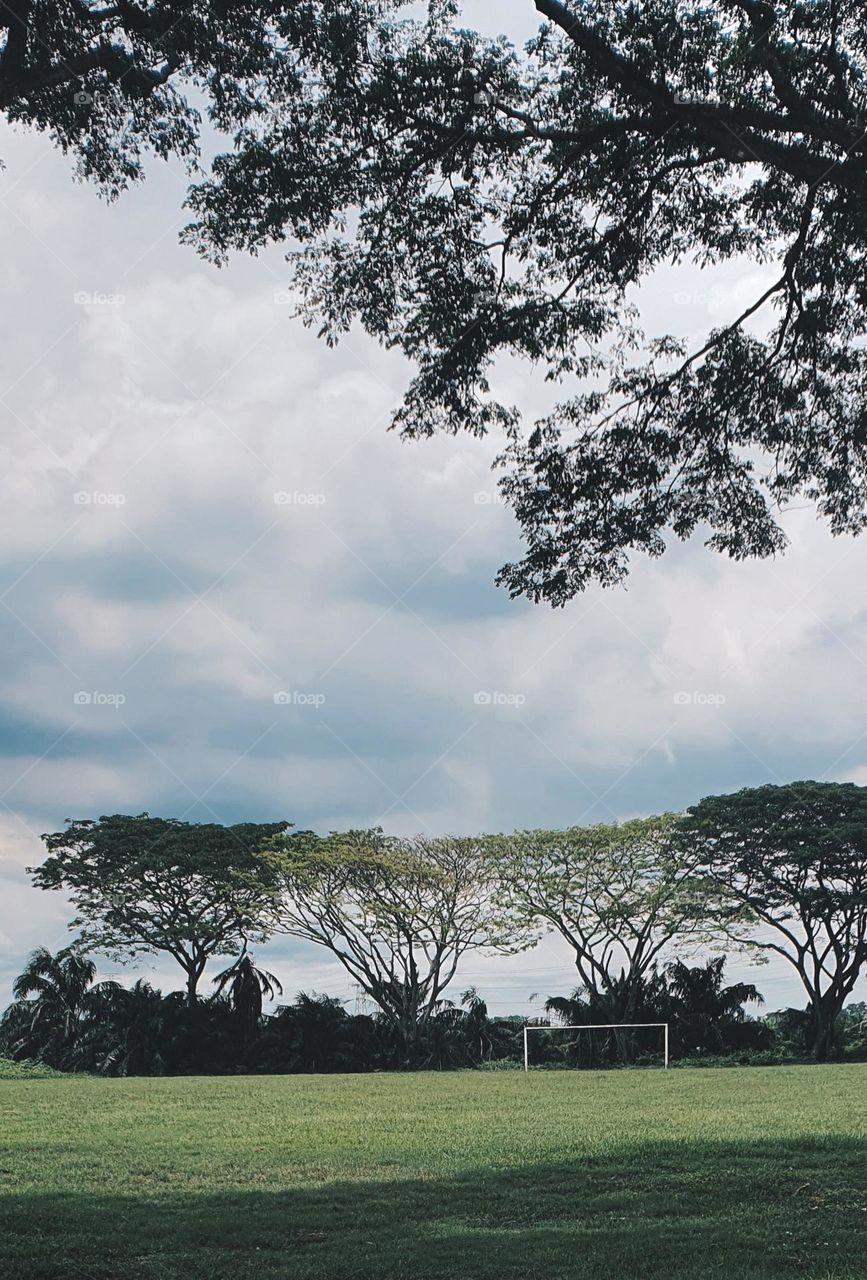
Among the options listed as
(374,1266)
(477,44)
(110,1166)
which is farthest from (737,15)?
(110,1166)

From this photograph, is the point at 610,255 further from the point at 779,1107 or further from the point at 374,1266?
the point at 779,1107

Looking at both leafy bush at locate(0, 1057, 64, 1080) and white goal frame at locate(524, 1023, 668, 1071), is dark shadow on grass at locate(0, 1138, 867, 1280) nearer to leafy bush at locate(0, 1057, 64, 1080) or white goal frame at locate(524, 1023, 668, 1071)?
leafy bush at locate(0, 1057, 64, 1080)

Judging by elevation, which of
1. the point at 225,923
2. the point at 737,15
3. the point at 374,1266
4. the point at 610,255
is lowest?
the point at 374,1266

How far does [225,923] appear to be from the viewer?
101ft

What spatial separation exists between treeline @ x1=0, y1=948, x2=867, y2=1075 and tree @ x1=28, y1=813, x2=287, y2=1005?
7.49ft

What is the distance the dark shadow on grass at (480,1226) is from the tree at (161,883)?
2175cm

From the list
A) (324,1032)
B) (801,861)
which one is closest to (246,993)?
(324,1032)

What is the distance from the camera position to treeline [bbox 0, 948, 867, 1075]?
1048 inches

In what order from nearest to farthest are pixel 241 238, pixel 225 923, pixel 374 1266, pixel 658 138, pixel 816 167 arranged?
1. pixel 374 1266
2. pixel 816 167
3. pixel 658 138
4. pixel 241 238
5. pixel 225 923

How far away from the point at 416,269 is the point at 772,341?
299cm

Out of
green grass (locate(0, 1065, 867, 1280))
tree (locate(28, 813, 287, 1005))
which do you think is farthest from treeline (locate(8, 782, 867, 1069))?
green grass (locate(0, 1065, 867, 1280))

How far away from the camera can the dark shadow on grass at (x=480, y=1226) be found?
6285mm

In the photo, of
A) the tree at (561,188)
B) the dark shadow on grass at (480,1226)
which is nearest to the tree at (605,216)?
the tree at (561,188)

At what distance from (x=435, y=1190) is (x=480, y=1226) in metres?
1.32
